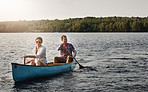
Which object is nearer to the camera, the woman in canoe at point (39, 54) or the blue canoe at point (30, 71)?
the blue canoe at point (30, 71)

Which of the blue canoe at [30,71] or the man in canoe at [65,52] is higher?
the man in canoe at [65,52]

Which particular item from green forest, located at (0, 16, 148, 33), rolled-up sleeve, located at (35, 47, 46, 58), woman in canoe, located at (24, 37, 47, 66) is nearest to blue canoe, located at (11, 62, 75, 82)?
woman in canoe, located at (24, 37, 47, 66)

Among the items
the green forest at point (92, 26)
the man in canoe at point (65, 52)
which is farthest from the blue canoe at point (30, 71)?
the green forest at point (92, 26)

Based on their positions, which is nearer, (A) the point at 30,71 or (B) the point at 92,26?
(A) the point at 30,71

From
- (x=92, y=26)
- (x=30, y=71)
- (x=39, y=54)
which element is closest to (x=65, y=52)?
(x=39, y=54)

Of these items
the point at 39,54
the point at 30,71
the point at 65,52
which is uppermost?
the point at 39,54

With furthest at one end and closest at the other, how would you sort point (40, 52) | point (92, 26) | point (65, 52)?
point (92, 26), point (65, 52), point (40, 52)

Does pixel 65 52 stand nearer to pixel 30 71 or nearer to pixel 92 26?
pixel 30 71

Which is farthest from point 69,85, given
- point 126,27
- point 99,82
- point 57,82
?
point 126,27

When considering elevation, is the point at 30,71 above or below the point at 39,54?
below

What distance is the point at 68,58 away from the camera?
1429 centimetres

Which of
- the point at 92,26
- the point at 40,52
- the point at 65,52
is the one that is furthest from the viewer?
the point at 92,26

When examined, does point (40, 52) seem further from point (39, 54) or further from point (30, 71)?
point (30, 71)

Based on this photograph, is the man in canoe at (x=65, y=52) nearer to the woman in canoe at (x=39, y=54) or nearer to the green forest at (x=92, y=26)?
the woman in canoe at (x=39, y=54)
